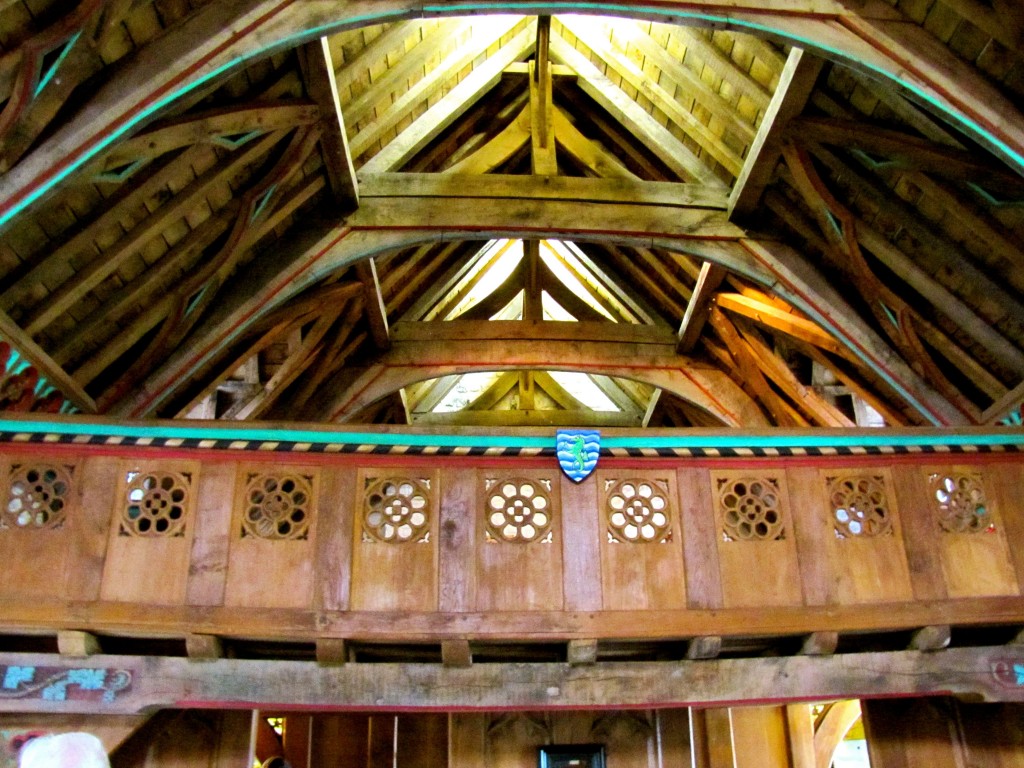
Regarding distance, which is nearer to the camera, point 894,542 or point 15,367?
point 894,542

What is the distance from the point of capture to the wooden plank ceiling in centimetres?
518

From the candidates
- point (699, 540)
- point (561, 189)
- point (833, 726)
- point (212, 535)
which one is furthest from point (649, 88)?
point (833, 726)

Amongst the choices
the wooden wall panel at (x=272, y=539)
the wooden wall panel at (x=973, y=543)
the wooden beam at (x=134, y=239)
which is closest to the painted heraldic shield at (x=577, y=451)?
the wooden wall panel at (x=272, y=539)

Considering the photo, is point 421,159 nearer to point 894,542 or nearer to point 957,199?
point 957,199

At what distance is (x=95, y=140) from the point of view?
438cm

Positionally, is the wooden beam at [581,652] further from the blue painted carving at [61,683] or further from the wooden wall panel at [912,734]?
the blue painted carving at [61,683]

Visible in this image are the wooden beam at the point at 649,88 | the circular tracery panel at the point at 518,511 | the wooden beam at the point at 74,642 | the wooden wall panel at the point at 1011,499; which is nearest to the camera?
the wooden beam at the point at 74,642

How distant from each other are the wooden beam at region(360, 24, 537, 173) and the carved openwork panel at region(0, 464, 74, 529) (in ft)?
12.5

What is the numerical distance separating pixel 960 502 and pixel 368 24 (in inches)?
149

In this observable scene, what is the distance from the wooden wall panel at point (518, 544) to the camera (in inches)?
173

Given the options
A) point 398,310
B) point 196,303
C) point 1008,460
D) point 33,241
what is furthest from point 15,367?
point 1008,460

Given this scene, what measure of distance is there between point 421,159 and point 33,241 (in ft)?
12.4

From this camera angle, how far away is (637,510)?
4.59 m

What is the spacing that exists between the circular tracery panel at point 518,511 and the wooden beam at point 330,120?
277 centimetres
